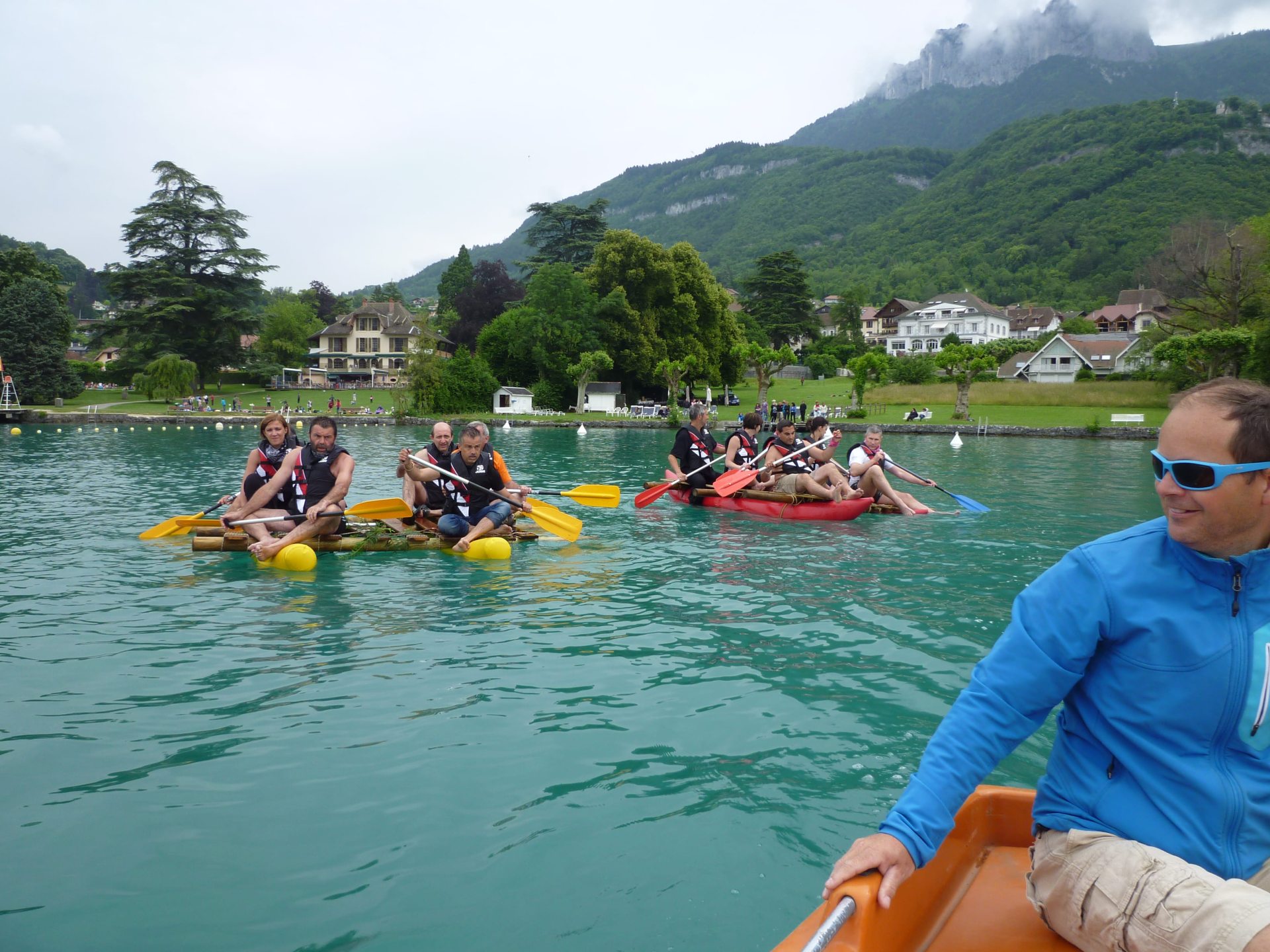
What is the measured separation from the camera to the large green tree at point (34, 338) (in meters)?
60.0

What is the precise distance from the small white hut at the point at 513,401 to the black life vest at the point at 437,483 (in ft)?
163

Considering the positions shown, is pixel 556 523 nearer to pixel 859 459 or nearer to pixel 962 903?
pixel 859 459

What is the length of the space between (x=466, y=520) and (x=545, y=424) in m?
42.8

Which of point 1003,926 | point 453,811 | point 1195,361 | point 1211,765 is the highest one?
point 1195,361

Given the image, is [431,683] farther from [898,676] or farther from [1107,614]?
[1107,614]

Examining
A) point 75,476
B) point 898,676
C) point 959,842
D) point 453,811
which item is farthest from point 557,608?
point 75,476

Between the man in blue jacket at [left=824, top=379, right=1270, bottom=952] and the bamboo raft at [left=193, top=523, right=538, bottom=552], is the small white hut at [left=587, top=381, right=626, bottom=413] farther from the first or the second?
the man in blue jacket at [left=824, top=379, right=1270, bottom=952]

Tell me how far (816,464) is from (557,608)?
9.15 meters

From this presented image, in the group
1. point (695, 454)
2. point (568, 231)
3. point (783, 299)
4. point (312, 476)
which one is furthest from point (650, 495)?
point (783, 299)

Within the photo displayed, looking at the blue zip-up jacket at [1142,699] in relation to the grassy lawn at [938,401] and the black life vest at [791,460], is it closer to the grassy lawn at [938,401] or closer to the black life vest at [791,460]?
the black life vest at [791,460]

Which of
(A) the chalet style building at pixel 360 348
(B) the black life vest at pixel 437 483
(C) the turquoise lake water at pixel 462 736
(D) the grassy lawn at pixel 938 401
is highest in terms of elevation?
(A) the chalet style building at pixel 360 348

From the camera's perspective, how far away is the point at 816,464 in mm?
17047

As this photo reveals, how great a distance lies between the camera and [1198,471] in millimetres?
2303

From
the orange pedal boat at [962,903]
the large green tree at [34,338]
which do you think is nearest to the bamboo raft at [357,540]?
the orange pedal boat at [962,903]
